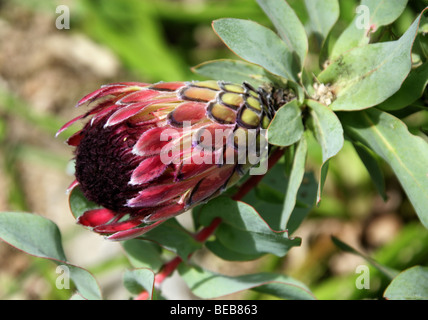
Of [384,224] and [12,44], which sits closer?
[384,224]

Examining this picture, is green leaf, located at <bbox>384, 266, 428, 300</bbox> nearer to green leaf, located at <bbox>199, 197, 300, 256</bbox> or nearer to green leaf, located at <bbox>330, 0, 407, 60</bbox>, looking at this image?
green leaf, located at <bbox>199, 197, 300, 256</bbox>

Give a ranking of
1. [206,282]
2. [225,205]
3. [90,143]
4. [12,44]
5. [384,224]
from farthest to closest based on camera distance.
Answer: [12,44] → [384,224] → [206,282] → [225,205] → [90,143]

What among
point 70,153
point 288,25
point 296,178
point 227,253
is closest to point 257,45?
point 288,25

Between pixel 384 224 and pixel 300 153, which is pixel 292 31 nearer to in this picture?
pixel 300 153

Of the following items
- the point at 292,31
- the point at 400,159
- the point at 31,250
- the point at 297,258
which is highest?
the point at 292,31

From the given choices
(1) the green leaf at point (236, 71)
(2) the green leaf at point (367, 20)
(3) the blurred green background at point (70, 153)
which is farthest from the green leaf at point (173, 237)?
(3) the blurred green background at point (70, 153)
